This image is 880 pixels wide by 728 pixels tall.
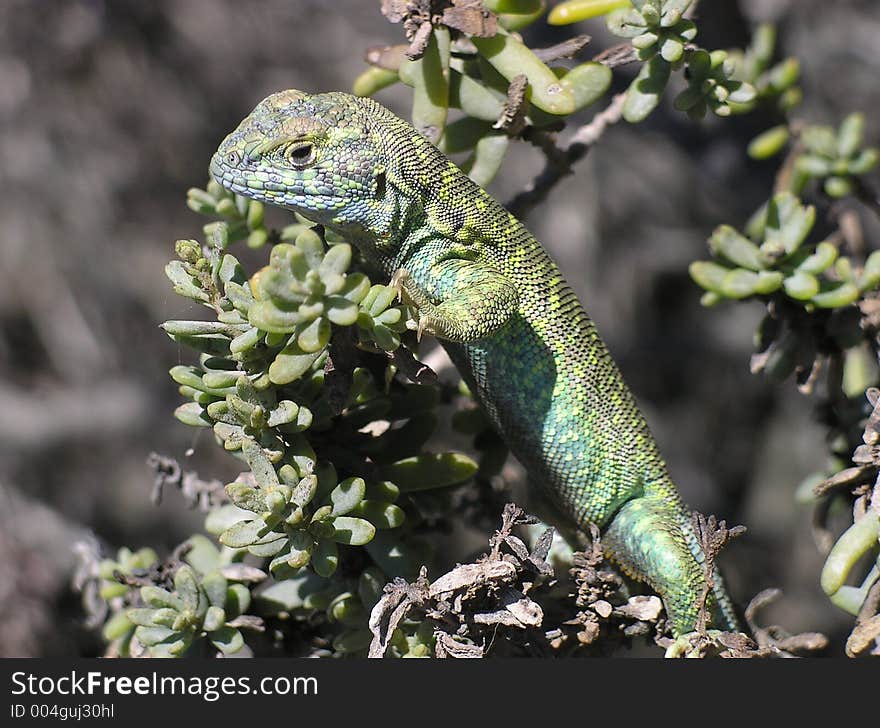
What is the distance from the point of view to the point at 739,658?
239cm

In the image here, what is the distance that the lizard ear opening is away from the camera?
2.59 metres

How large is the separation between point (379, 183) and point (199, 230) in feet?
8.28

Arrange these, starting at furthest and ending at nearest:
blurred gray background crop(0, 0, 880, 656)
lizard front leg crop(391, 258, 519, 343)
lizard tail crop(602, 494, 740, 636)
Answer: blurred gray background crop(0, 0, 880, 656) < lizard tail crop(602, 494, 740, 636) < lizard front leg crop(391, 258, 519, 343)

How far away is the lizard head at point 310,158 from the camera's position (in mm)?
2504

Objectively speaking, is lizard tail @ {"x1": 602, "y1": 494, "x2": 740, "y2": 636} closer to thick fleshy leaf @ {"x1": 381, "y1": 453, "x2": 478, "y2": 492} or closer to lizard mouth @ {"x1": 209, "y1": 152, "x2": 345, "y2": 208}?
thick fleshy leaf @ {"x1": 381, "y1": 453, "x2": 478, "y2": 492}

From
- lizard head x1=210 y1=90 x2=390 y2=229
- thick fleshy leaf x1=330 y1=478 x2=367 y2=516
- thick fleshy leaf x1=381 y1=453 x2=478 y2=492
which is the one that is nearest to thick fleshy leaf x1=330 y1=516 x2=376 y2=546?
thick fleshy leaf x1=330 y1=478 x2=367 y2=516

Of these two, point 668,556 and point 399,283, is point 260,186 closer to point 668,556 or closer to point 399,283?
point 399,283

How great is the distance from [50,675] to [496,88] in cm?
196

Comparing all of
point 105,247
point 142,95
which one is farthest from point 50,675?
point 142,95

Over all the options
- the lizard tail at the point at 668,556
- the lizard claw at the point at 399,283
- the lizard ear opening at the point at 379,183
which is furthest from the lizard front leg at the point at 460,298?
the lizard tail at the point at 668,556

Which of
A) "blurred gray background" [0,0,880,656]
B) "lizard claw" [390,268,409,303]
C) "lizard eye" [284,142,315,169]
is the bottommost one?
"blurred gray background" [0,0,880,656]

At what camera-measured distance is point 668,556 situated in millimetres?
2764

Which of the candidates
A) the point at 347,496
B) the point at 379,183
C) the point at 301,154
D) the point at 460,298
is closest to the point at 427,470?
the point at 347,496

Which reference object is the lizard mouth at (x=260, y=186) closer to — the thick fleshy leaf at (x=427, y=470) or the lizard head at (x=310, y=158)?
the lizard head at (x=310, y=158)
